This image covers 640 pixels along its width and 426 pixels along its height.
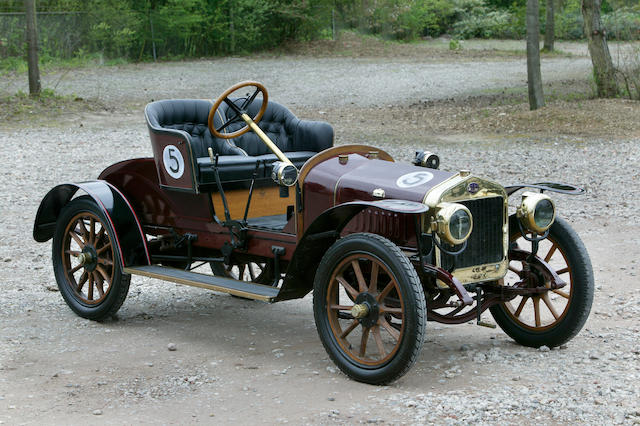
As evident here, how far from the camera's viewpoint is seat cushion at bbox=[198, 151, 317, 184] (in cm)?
598

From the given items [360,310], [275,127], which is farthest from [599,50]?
[360,310]

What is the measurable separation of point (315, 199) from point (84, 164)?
28.1 feet

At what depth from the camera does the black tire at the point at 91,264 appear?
20.0ft

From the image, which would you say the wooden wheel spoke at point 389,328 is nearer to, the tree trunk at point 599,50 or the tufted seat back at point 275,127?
the tufted seat back at point 275,127

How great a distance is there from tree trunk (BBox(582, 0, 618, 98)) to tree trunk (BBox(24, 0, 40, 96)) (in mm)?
11842

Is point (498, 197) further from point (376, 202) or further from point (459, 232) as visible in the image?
point (376, 202)

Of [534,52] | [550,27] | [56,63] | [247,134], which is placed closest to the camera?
[247,134]

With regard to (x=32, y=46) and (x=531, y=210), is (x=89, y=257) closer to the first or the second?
(x=531, y=210)

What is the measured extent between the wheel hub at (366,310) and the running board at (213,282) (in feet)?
2.04

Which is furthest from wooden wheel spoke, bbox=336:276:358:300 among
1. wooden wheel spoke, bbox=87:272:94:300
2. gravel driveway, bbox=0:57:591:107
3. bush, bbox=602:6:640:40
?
bush, bbox=602:6:640:40

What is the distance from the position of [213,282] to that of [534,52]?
1263cm

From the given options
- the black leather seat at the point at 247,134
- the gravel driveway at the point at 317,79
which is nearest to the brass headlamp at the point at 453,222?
the black leather seat at the point at 247,134

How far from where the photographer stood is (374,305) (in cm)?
479

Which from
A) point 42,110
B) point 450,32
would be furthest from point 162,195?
point 450,32
